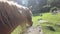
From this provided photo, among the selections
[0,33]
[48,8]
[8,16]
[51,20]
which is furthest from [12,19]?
[48,8]

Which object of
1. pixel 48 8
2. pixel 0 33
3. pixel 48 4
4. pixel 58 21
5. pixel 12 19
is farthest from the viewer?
pixel 48 4

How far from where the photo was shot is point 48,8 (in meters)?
3.11

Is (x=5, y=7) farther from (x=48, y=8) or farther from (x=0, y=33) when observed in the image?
(x=48, y=8)

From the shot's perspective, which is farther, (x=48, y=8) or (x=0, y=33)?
(x=48, y=8)

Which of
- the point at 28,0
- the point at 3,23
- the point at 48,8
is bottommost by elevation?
the point at 48,8

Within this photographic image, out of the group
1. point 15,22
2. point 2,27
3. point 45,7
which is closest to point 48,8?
point 45,7

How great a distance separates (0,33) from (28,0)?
2.24 metres

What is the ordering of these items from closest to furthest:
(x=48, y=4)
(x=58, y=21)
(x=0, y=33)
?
(x=0, y=33), (x=58, y=21), (x=48, y=4)

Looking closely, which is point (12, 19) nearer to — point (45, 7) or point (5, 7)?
point (5, 7)

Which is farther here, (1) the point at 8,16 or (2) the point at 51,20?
(2) the point at 51,20

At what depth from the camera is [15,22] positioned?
1154mm

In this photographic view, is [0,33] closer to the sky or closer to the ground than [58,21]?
closer to the sky

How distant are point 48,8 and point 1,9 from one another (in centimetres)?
217

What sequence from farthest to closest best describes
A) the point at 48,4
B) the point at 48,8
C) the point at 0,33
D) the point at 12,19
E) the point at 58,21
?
1. the point at 48,4
2. the point at 48,8
3. the point at 58,21
4. the point at 12,19
5. the point at 0,33
